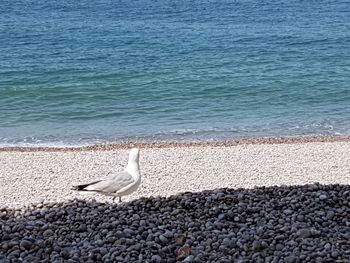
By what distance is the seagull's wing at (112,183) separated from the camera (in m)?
7.70

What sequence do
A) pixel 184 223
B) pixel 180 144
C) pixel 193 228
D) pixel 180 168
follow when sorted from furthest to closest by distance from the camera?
pixel 180 144 → pixel 180 168 → pixel 184 223 → pixel 193 228

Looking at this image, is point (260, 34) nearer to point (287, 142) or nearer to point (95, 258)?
point (287, 142)

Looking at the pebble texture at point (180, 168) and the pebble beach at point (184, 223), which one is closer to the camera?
the pebble beach at point (184, 223)

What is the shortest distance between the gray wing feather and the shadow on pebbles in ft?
2.08

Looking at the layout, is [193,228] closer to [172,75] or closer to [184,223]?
[184,223]

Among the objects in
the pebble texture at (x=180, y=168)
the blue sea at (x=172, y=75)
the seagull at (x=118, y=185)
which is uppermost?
the seagull at (x=118, y=185)

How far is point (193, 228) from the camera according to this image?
5.94 meters

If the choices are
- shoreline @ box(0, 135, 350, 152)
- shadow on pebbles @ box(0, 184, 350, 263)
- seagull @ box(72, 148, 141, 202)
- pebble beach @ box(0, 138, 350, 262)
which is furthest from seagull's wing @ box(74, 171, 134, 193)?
shoreline @ box(0, 135, 350, 152)

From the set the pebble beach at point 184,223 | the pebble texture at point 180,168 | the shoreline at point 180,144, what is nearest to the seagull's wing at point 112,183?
the pebble beach at point 184,223

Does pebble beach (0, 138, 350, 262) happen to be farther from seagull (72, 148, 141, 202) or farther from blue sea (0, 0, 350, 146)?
blue sea (0, 0, 350, 146)

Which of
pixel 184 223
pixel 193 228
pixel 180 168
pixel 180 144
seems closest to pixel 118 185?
pixel 184 223

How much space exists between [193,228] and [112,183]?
6.57ft

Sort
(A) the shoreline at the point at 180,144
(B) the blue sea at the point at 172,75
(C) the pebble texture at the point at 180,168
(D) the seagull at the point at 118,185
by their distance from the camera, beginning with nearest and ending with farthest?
1. (D) the seagull at the point at 118,185
2. (C) the pebble texture at the point at 180,168
3. (A) the shoreline at the point at 180,144
4. (B) the blue sea at the point at 172,75

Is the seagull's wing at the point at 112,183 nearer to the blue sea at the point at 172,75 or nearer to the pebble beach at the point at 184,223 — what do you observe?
the pebble beach at the point at 184,223
